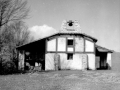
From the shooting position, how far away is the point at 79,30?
2120cm

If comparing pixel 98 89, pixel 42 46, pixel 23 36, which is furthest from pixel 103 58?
pixel 23 36

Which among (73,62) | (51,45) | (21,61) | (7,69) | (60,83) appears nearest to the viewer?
(60,83)

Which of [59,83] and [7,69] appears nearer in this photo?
[59,83]

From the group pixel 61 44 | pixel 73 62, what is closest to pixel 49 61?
pixel 61 44

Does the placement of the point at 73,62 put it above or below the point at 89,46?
below

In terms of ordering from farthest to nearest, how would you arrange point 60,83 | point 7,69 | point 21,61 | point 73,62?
point 21,61 → point 73,62 → point 7,69 → point 60,83

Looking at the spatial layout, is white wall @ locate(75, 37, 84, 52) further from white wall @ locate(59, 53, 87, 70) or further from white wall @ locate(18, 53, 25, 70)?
white wall @ locate(18, 53, 25, 70)

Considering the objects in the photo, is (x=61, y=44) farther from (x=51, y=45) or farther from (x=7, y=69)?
(x=7, y=69)

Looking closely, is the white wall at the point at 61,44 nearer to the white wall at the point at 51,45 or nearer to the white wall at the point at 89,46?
the white wall at the point at 51,45

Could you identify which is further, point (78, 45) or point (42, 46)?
point (42, 46)

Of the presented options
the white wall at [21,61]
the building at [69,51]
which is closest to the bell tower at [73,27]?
the building at [69,51]

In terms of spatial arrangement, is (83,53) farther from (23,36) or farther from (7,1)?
(23,36)

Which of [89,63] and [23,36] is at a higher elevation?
[23,36]

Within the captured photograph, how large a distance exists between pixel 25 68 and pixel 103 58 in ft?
46.7
